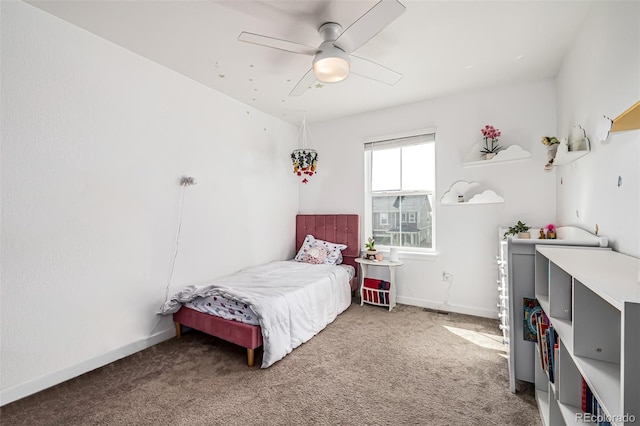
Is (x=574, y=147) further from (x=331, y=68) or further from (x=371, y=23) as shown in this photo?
(x=331, y=68)

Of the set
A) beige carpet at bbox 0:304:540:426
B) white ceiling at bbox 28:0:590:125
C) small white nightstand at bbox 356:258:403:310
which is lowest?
beige carpet at bbox 0:304:540:426

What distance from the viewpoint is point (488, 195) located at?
306 cm

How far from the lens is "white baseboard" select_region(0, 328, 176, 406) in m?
1.81

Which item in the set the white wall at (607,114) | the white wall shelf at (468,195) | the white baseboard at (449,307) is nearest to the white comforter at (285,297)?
the white baseboard at (449,307)

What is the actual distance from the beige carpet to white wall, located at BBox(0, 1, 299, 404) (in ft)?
1.04

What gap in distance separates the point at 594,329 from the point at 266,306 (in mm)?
1888

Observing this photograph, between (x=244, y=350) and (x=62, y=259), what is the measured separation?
1.54 m

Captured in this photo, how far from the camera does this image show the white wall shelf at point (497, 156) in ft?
9.57

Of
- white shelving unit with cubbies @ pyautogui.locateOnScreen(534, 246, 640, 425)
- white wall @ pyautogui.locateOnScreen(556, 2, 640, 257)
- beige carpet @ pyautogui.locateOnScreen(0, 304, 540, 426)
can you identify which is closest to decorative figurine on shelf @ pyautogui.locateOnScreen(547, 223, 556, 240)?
white wall @ pyautogui.locateOnScreen(556, 2, 640, 257)

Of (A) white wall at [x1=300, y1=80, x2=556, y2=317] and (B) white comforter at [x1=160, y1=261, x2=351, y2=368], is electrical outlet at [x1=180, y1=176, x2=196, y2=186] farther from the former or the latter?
(A) white wall at [x1=300, y1=80, x2=556, y2=317]

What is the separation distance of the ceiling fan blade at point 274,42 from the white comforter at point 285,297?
1844 millimetres

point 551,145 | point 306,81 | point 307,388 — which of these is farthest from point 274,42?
point 551,145

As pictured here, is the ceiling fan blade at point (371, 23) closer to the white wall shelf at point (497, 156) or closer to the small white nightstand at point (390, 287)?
the white wall shelf at point (497, 156)

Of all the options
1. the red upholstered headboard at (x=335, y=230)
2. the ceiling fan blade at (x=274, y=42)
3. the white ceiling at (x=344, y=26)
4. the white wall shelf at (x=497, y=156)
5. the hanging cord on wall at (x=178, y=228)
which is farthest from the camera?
the red upholstered headboard at (x=335, y=230)
